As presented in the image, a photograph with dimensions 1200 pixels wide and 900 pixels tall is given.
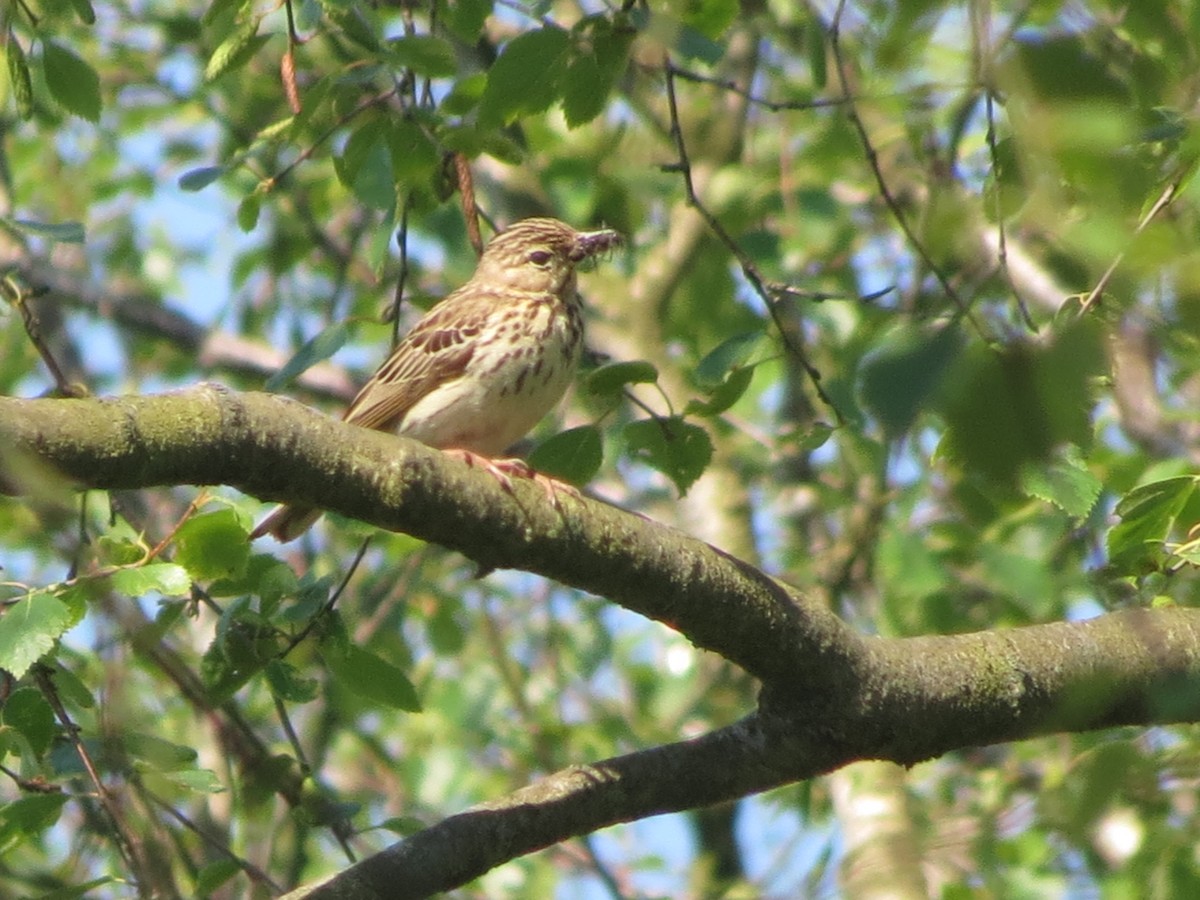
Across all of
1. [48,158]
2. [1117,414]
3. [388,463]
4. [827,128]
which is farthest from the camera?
[48,158]

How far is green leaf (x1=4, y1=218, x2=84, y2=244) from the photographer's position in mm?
3740

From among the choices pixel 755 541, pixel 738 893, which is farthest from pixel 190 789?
pixel 755 541

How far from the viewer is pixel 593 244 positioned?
6.20 m

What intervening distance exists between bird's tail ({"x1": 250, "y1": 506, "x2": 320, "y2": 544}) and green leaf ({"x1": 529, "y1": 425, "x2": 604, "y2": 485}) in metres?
1.18

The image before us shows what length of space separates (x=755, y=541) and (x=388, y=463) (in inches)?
252

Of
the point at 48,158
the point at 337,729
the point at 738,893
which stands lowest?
the point at 738,893

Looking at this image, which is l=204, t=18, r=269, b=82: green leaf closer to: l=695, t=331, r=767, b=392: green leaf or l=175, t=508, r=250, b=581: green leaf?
l=175, t=508, r=250, b=581: green leaf

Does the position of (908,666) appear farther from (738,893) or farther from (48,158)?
(48,158)

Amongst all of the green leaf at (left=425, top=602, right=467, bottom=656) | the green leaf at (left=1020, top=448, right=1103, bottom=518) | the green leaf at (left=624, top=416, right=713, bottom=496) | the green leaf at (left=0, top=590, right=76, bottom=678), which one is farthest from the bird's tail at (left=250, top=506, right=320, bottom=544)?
the green leaf at (left=425, top=602, right=467, bottom=656)

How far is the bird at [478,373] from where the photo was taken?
540 cm

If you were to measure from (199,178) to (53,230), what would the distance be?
54 centimetres

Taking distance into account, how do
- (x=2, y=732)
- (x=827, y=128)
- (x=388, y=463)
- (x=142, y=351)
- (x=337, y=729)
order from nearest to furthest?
1. (x=388, y=463)
2. (x=2, y=732)
3. (x=827, y=128)
4. (x=337, y=729)
5. (x=142, y=351)

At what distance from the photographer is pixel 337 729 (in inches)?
395

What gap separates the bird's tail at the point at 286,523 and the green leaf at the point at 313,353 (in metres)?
1.01
